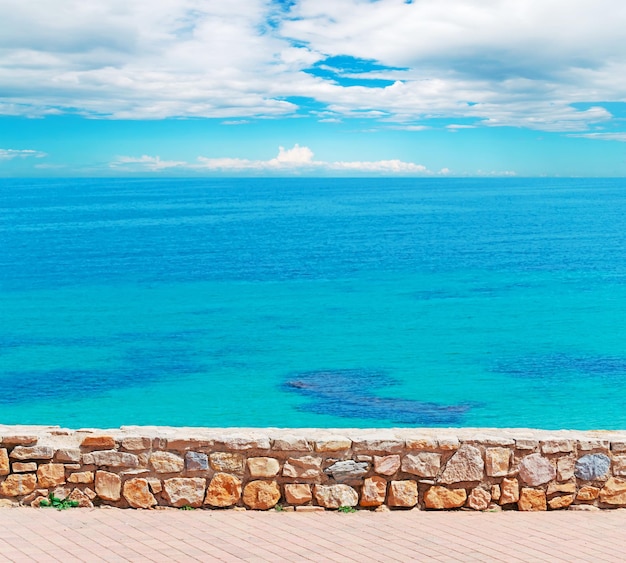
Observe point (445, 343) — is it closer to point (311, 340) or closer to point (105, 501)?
point (311, 340)

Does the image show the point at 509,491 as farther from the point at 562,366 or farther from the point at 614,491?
the point at 562,366

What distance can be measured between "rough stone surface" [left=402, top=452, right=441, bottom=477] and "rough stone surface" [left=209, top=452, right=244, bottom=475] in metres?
1.69

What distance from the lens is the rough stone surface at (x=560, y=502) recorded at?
7.87m

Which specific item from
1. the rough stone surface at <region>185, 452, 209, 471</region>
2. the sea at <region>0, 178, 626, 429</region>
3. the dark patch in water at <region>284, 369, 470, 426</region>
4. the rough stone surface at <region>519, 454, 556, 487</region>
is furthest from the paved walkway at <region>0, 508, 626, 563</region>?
the dark patch in water at <region>284, 369, 470, 426</region>

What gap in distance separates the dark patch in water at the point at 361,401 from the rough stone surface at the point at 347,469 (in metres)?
15.6

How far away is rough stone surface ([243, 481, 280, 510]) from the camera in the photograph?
25.3 ft

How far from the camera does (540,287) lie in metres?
48.3

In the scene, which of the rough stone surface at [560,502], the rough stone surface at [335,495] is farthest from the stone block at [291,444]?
the rough stone surface at [560,502]

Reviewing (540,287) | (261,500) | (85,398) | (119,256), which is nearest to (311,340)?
(85,398)

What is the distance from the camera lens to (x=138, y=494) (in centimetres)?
766

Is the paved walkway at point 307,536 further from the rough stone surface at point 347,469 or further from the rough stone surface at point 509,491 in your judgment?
the rough stone surface at point 347,469

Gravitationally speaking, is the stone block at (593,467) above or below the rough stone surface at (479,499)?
above

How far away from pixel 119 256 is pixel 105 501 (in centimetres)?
5873

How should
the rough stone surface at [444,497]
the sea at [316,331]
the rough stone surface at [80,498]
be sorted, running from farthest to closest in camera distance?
the sea at [316,331]
the rough stone surface at [444,497]
the rough stone surface at [80,498]
